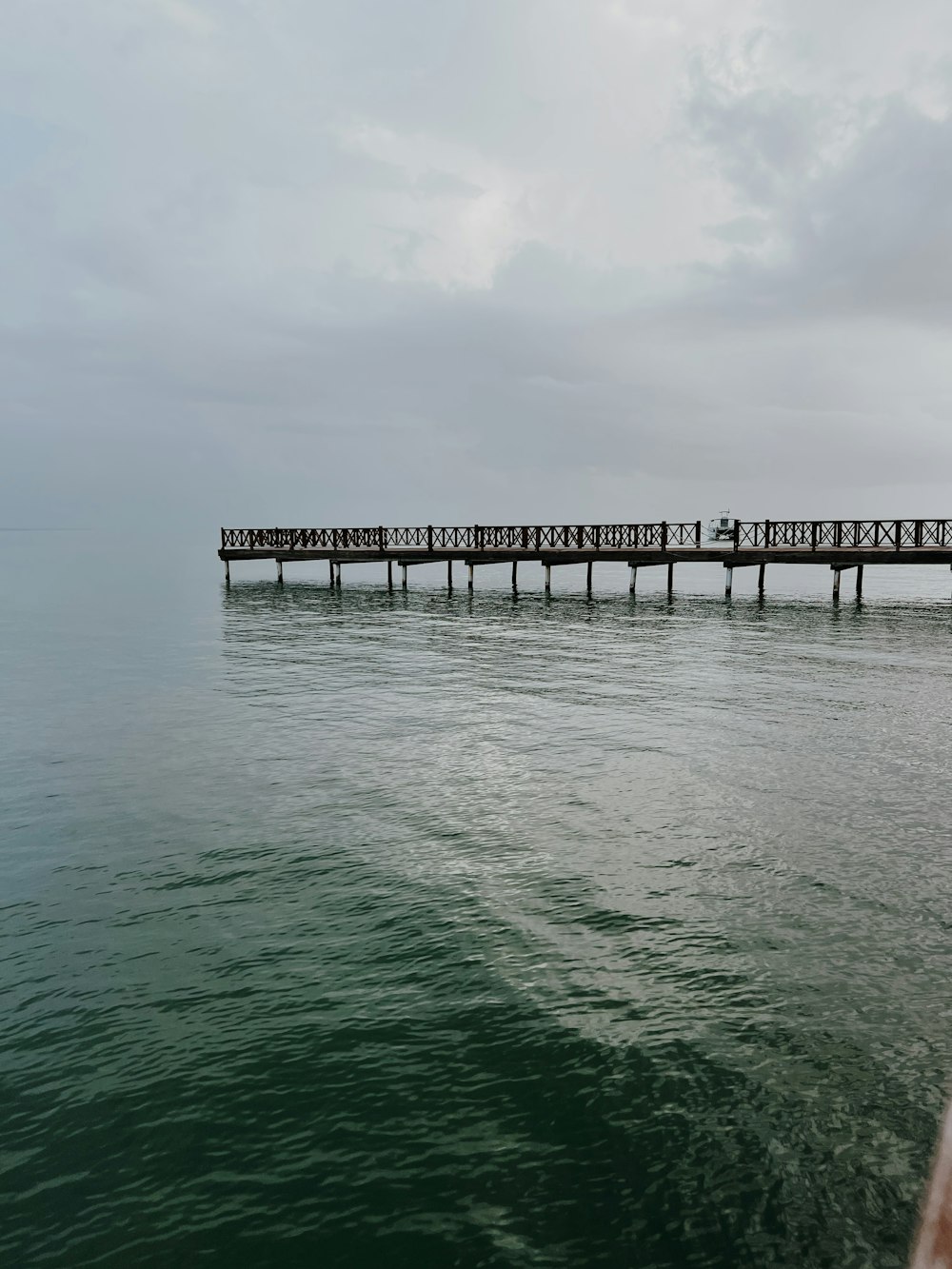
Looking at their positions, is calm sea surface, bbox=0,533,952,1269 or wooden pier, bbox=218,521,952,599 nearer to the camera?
calm sea surface, bbox=0,533,952,1269

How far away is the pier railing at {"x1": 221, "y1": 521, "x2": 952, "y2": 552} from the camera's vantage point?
45.1 meters

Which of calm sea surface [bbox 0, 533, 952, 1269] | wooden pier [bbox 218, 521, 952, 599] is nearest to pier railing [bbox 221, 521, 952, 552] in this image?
wooden pier [bbox 218, 521, 952, 599]

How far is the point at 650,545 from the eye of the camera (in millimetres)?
52219

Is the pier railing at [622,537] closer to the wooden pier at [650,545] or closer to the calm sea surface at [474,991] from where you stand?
the wooden pier at [650,545]

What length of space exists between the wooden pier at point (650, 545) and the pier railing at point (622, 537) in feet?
0.21

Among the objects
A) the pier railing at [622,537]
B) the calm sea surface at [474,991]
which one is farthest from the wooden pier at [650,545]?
the calm sea surface at [474,991]

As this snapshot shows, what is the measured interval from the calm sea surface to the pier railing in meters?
30.3

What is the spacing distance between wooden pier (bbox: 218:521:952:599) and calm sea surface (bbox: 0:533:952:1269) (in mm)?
28701

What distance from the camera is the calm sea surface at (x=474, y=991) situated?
512cm

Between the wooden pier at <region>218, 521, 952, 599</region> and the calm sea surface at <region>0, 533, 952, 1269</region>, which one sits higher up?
the wooden pier at <region>218, 521, 952, 599</region>

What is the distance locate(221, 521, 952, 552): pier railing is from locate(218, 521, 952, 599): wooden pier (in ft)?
0.21

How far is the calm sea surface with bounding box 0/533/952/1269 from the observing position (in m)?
5.12

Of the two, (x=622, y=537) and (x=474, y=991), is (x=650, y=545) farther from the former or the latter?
(x=474, y=991)

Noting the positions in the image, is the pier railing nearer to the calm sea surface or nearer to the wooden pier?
the wooden pier
